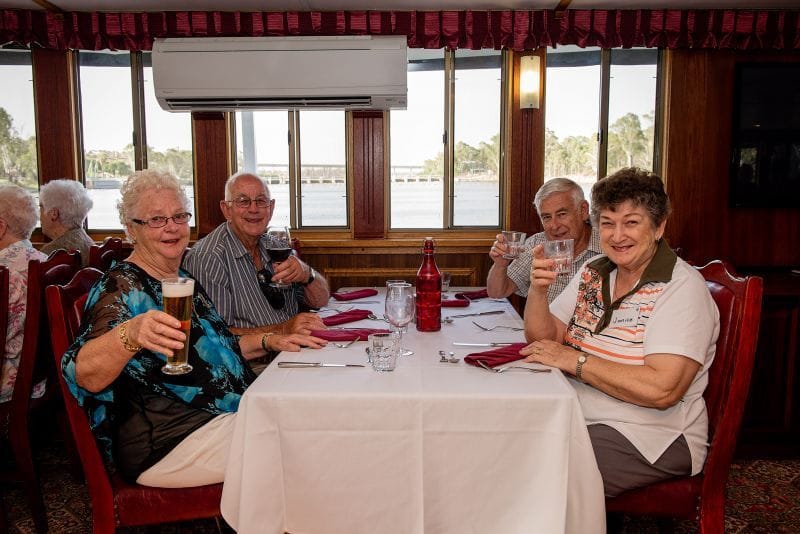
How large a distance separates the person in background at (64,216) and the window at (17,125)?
1096mm

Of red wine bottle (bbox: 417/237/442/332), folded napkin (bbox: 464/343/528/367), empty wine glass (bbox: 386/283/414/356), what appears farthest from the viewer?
red wine bottle (bbox: 417/237/442/332)

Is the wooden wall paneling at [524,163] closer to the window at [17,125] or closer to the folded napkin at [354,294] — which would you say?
the folded napkin at [354,294]

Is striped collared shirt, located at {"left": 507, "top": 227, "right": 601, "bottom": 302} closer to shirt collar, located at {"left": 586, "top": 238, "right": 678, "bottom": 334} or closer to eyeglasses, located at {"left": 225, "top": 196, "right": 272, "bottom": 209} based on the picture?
shirt collar, located at {"left": 586, "top": 238, "right": 678, "bottom": 334}

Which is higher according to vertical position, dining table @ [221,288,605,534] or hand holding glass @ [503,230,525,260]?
hand holding glass @ [503,230,525,260]

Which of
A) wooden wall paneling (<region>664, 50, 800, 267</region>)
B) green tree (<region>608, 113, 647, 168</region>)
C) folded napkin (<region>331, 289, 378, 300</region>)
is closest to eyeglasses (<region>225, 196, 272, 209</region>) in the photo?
folded napkin (<region>331, 289, 378, 300</region>)

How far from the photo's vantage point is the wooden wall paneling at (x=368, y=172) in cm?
430

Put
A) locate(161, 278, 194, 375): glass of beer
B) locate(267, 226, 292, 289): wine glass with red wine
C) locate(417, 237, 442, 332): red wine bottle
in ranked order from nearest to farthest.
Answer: locate(161, 278, 194, 375): glass of beer < locate(417, 237, 442, 332): red wine bottle < locate(267, 226, 292, 289): wine glass with red wine

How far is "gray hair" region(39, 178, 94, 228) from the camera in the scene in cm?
353

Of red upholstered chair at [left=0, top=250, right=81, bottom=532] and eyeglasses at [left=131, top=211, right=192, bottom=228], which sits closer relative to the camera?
eyeglasses at [left=131, top=211, right=192, bottom=228]

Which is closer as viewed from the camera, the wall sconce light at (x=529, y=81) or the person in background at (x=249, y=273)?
the person in background at (x=249, y=273)

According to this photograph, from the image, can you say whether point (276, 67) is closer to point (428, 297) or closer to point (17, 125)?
point (17, 125)

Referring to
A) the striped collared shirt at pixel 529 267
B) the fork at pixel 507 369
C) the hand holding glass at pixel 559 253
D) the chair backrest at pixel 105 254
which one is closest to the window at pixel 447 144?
the striped collared shirt at pixel 529 267

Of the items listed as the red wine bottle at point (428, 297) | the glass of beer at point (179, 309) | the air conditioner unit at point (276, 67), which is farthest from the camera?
the air conditioner unit at point (276, 67)

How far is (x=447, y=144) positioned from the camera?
4.44m
